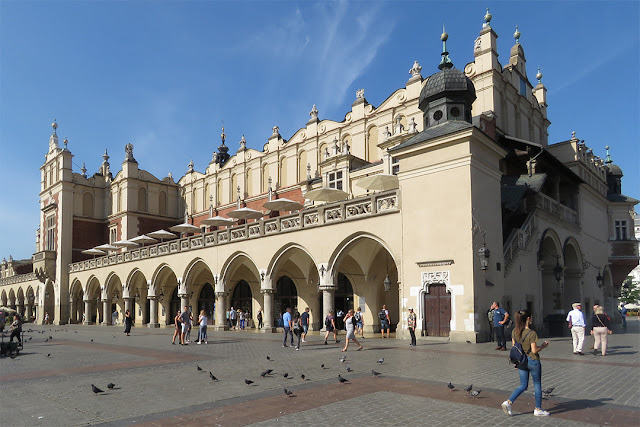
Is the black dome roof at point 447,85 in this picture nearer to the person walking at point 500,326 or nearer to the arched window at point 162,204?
the person walking at point 500,326

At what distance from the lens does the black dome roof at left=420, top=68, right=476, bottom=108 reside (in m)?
21.5

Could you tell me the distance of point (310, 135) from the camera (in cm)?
3728

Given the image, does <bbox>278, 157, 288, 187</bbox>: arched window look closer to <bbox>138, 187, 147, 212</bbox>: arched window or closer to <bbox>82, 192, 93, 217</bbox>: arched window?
<bbox>138, 187, 147, 212</bbox>: arched window

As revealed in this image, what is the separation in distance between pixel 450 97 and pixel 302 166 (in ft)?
57.4

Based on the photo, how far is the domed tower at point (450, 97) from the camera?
70.5 feet

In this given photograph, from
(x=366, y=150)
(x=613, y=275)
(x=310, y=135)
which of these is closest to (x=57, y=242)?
(x=310, y=135)

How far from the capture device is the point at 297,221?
25.0 meters

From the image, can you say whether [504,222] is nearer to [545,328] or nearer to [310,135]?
[545,328]

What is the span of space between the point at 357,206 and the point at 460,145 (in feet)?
17.2

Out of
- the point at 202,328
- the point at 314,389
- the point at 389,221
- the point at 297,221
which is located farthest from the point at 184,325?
the point at 314,389

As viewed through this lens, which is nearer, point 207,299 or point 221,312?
point 221,312

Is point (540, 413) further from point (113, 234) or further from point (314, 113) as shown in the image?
point (113, 234)

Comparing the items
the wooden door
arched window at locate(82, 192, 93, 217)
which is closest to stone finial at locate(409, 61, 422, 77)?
the wooden door

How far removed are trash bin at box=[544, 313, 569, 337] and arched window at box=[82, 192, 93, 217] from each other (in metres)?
43.3
